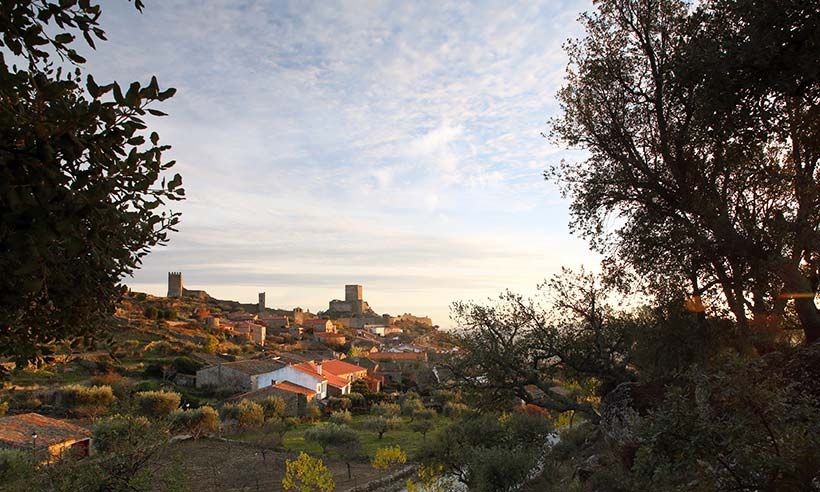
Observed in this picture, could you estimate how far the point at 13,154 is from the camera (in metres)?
2.46

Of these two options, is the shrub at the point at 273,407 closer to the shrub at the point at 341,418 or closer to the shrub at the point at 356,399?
the shrub at the point at 341,418

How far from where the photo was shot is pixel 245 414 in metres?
40.9

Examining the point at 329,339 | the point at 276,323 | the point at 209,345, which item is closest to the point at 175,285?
the point at 276,323

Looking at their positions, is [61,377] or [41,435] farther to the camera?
[61,377]

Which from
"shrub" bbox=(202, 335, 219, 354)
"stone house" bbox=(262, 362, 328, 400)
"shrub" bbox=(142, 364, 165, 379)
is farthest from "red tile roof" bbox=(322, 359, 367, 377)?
"shrub" bbox=(142, 364, 165, 379)

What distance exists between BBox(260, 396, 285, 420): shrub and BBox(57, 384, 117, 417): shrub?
1158 cm

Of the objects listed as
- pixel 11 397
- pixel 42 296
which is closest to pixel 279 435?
pixel 11 397

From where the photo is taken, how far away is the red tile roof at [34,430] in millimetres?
26609

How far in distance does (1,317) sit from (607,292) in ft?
51.3

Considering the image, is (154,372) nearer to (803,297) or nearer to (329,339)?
(329,339)

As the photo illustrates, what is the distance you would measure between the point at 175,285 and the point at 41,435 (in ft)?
365

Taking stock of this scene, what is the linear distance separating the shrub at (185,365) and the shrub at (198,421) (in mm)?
18231

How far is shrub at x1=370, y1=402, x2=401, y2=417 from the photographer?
48.9 meters

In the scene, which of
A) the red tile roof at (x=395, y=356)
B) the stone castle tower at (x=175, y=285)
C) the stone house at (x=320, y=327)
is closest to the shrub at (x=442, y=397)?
the red tile roof at (x=395, y=356)
